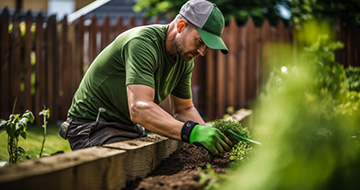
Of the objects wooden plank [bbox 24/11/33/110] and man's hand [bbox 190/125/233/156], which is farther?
wooden plank [bbox 24/11/33/110]

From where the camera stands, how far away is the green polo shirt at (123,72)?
92.3 inches

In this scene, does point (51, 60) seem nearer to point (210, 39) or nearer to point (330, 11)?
point (210, 39)

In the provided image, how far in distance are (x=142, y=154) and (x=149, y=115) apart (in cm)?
26

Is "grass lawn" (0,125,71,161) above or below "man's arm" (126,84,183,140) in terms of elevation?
below

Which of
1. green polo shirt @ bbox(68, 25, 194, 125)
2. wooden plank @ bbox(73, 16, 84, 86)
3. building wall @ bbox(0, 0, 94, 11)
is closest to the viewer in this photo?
green polo shirt @ bbox(68, 25, 194, 125)

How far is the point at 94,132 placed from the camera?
270 cm

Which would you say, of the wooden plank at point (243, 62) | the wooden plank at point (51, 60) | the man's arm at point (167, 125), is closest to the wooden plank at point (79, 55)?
the wooden plank at point (51, 60)

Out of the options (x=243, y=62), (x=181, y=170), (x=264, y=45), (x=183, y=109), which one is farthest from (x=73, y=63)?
(x=181, y=170)

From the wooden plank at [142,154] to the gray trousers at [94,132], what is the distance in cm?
40

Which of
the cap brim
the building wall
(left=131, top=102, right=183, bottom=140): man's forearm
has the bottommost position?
(left=131, top=102, right=183, bottom=140): man's forearm

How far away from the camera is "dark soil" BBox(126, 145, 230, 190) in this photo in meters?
1.62

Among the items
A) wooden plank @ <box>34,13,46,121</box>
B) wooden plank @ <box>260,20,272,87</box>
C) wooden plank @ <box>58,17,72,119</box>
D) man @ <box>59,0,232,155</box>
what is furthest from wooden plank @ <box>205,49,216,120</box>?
man @ <box>59,0,232,155</box>

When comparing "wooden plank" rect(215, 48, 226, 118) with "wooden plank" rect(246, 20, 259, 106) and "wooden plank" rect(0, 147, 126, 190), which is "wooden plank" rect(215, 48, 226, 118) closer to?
"wooden plank" rect(246, 20, 259, 106)

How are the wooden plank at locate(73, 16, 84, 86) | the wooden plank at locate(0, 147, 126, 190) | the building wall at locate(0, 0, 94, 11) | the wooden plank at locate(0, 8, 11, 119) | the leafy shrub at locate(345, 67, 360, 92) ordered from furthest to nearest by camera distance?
the building wall at locate(0, 0, 94, 11) < the wooden plank at locate(73, 16, 84, 86) < the wooden plank at locate(0, 8, 11, 119) < the leafy shrub at locate(345, 67, 360, 92) < the wooden plank at locate(0, 147, 126, 190)
